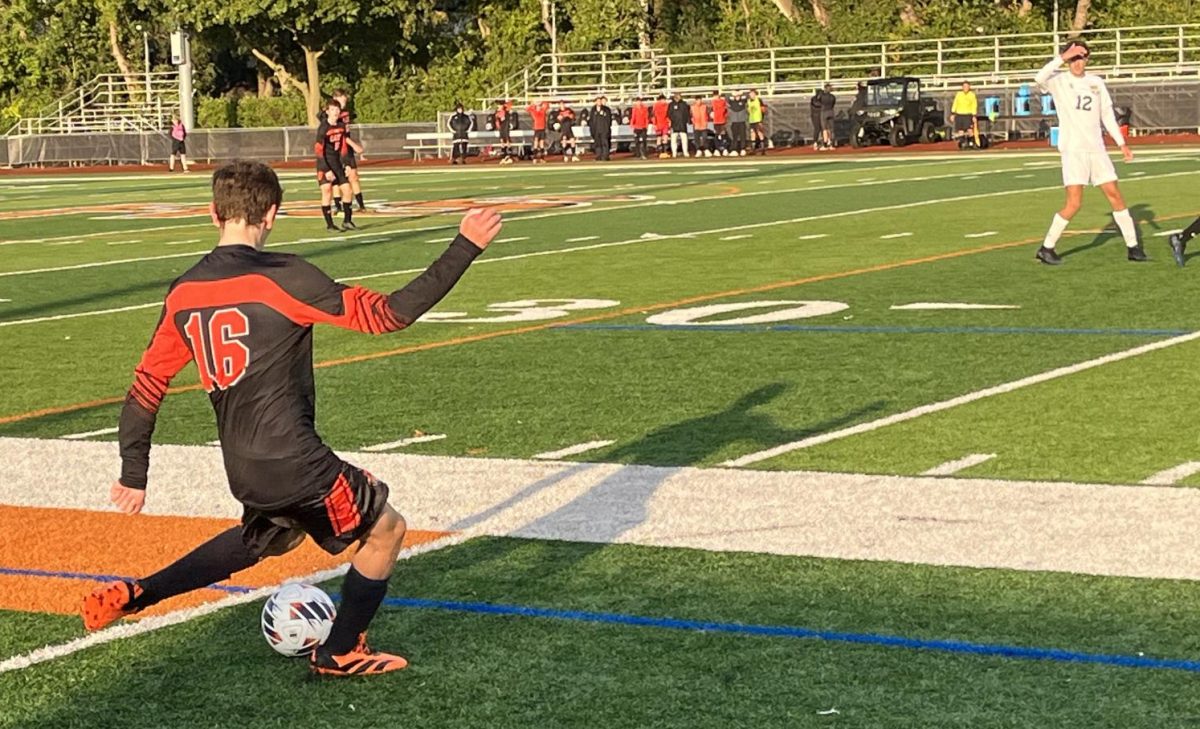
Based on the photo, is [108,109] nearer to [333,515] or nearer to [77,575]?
[77,575]

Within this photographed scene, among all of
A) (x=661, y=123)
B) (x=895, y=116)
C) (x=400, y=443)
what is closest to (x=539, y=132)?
(x=661, y=123)

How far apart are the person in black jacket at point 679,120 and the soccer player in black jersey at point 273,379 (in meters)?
45.0

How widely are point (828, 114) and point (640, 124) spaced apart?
180 inches

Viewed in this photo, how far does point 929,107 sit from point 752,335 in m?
38.8

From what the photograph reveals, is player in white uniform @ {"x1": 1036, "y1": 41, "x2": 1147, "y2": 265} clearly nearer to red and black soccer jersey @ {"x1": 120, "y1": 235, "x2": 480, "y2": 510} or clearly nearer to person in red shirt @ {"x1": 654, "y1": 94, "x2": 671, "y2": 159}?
red and black soccer jersey @ {"x1": 120, "y1": 235, "x2": 480, "y2": 510}

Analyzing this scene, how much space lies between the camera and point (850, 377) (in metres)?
11.1

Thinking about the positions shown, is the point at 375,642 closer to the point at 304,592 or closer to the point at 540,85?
the point at 304,592

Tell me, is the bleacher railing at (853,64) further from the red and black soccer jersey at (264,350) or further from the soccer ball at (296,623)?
the red and black soccer jersey at (264,350)

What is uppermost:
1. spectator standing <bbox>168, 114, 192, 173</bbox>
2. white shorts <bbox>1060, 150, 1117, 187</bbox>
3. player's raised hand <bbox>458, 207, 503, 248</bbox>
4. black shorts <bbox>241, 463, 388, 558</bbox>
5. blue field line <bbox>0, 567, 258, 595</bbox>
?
player's raised hand <bbox>458, 207, 503, 248</bbox>

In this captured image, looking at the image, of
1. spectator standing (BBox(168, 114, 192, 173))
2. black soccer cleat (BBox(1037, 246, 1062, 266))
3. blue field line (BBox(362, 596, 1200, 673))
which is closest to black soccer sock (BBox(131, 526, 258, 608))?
blue field line (BBox(362, 596, 1200, 673))

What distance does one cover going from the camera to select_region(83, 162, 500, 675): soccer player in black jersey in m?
5.48

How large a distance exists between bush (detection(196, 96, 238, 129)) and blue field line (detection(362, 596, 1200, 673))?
65.0m

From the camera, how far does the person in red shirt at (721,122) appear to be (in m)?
50.8

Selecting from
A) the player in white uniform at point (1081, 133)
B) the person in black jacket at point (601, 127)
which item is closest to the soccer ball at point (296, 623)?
the player in white uniform at point (1081, 133)
